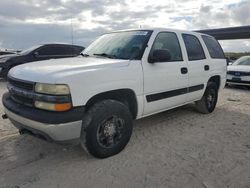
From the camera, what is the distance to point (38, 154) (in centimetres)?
382

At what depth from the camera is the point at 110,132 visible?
3.67 m

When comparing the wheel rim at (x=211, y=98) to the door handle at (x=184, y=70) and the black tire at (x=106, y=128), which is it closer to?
the door handle at (x=184, y=70)

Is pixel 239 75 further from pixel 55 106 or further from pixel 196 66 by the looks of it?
pixel 55 106

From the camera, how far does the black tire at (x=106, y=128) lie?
133 inches

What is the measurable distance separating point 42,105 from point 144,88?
5.25ft

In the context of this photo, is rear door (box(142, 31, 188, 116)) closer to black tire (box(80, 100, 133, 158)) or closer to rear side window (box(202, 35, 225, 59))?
black tire (box(80, 100, 133, 158))

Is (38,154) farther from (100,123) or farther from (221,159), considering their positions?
(221,159)

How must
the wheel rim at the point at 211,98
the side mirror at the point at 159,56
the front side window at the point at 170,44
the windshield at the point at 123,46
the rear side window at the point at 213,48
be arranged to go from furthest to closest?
the wheel rim at the point at 211,98 → the rear side window at the point at 213,48 → the front side window at the point at 170,44 → the windshield at the point at 123,46 → the side mirror at the point at 159,56

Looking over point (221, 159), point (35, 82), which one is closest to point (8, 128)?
point (35, 82)

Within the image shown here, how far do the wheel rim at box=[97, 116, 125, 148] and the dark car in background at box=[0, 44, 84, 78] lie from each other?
7.16 metres

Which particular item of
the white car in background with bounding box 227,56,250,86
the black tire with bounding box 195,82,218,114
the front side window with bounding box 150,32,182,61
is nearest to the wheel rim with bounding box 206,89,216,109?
the black tire with bounding box 195,82,218,114

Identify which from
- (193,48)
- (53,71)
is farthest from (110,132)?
(193,48)

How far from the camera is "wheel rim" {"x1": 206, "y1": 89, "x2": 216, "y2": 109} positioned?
6.08 m

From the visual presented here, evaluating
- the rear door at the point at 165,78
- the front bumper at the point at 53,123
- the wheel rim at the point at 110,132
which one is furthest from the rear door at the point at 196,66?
the front bumper at the point at 53,123
